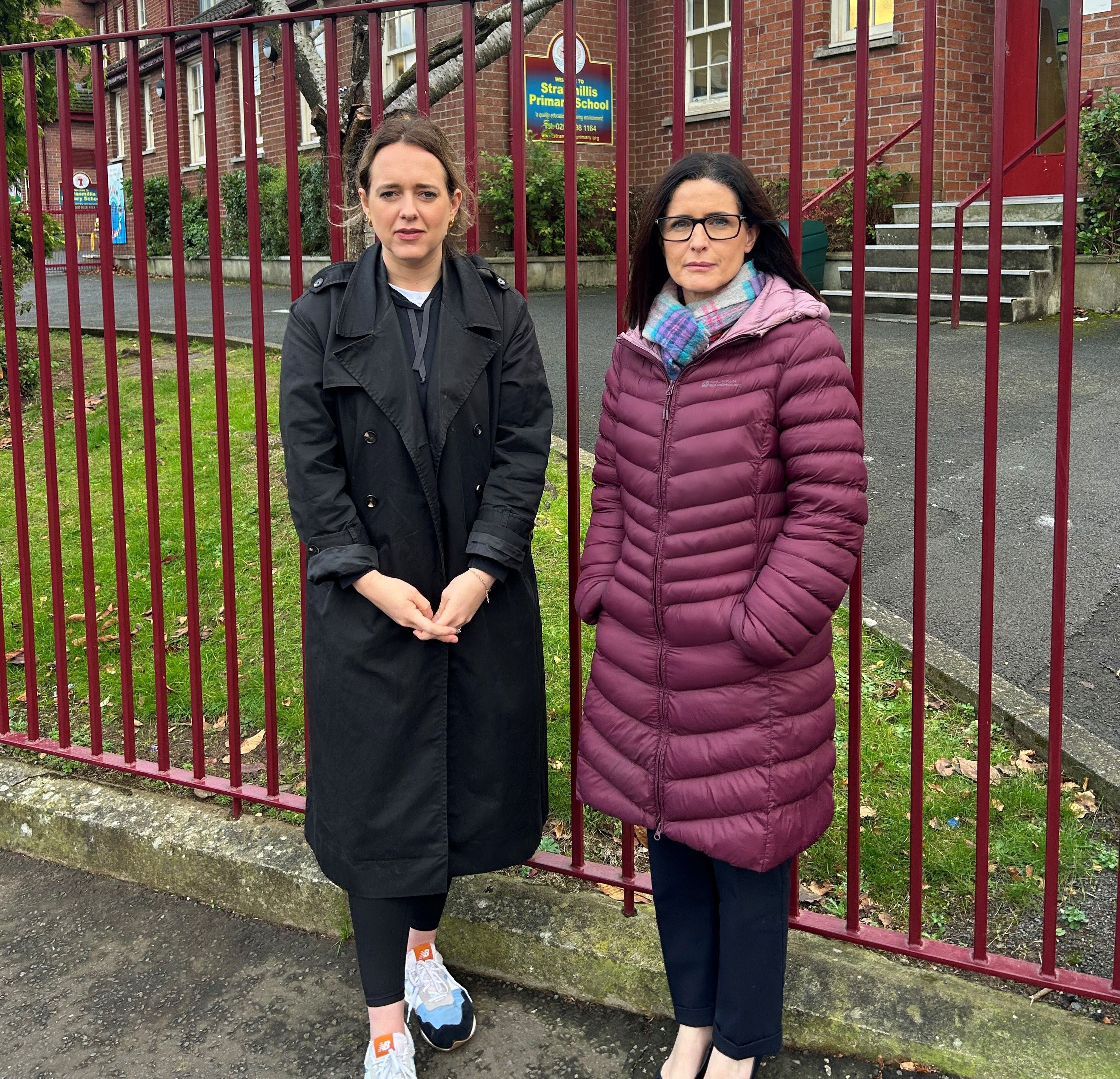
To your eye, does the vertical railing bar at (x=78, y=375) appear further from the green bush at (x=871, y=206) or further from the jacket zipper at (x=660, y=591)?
the green bush at (x=871, y=206)

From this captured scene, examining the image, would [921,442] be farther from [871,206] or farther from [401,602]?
[871,206]

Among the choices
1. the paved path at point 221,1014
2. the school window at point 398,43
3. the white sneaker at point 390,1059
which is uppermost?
the school window at point 398,43

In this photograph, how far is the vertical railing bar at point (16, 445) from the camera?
3.41 metres

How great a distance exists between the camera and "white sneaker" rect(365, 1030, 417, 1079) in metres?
2.45

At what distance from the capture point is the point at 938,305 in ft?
36.2

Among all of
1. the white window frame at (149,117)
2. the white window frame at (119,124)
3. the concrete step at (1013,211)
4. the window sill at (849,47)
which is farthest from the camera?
the white window frame at (119,124)

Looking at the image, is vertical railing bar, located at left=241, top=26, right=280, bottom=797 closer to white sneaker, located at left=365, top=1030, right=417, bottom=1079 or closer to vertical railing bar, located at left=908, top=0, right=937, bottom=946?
white sneaker, located at left=365, top=1030, right=417, bottom=1079

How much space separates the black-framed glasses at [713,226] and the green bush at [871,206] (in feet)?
35.7

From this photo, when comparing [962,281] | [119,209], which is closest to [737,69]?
[962,281]

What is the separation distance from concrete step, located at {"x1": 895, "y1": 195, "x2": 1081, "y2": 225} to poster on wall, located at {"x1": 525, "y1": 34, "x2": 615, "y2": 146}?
3.79 metres

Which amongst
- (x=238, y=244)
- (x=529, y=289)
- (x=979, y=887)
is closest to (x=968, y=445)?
(x=979, y=887)

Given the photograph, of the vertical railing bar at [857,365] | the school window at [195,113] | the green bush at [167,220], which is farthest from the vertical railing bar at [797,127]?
the school window at [195,113]

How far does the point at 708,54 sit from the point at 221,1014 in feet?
48.1

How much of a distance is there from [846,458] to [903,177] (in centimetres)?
1170
